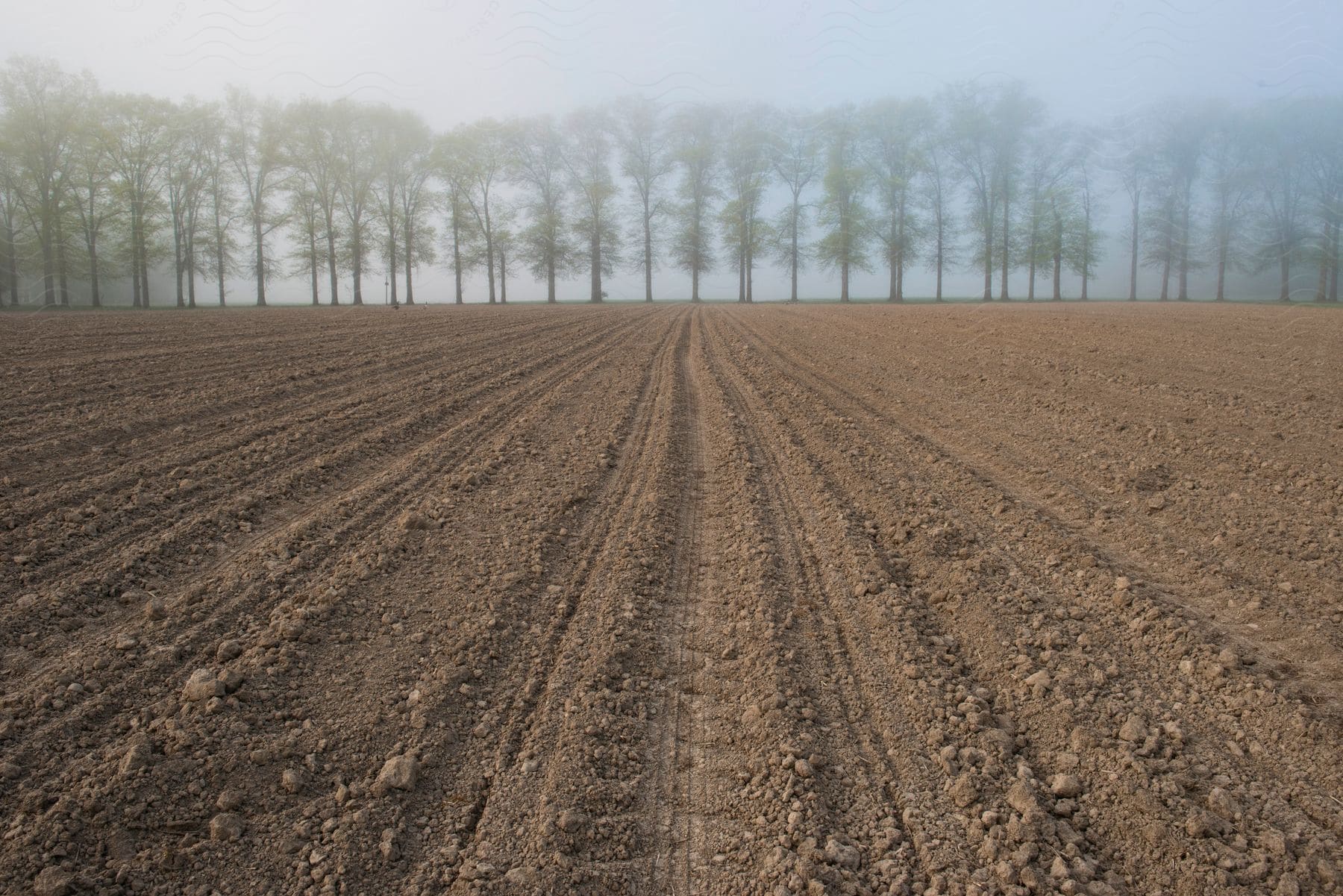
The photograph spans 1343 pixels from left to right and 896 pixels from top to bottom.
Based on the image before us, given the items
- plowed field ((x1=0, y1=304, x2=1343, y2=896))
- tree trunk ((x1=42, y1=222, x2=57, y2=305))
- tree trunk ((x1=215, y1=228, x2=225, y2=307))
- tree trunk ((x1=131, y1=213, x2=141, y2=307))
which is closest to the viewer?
plowed field ((x1=0, y1=304, x2=1343, y2=896))

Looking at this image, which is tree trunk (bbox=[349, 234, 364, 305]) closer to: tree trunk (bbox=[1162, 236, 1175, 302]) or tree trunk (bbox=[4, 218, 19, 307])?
tree trunk (bbox=[4, 218, 19, 307])

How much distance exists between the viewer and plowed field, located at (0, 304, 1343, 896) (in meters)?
2.19

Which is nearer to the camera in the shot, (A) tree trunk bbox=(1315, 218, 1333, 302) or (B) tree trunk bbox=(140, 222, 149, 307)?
(A) tree trunk bbox=(1315, 218, 1333, 302)

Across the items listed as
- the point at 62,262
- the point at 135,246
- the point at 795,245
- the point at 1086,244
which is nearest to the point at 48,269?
the point at 62,262

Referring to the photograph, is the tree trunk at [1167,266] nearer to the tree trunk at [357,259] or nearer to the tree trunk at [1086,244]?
the tree trunk at [1086,244]

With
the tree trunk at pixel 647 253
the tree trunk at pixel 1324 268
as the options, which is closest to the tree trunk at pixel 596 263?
the tree trunk at pixel 647 253

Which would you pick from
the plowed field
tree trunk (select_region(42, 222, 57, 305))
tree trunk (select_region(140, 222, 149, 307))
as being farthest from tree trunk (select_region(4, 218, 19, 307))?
the plowed field

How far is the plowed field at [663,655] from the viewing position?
2.19m

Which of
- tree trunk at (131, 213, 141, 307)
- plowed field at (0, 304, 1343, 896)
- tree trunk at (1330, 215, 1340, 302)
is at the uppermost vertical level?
tree trunk at (131, 213, 141, 307)

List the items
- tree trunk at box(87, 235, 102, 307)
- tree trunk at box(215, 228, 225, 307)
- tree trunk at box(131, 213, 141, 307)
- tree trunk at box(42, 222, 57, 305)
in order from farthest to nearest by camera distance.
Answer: tree trunk at box(215, 228, 225, 307)
tree trunk at box(131, 213, 141, 307)
tree trunk at box(42, 222, 57, 305)
tree trunk at box(87, 235, 102, 307)

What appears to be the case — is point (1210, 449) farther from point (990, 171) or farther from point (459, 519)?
point (990, 171)

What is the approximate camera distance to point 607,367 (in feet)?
40.0

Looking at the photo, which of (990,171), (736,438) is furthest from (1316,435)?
(990,171)

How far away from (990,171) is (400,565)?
1912 inches
